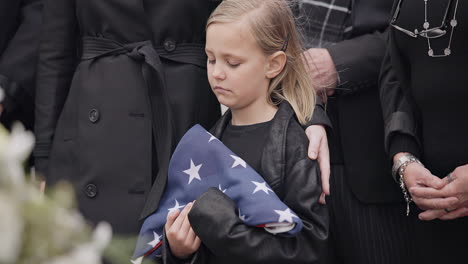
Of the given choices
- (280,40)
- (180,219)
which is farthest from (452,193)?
(180,219)

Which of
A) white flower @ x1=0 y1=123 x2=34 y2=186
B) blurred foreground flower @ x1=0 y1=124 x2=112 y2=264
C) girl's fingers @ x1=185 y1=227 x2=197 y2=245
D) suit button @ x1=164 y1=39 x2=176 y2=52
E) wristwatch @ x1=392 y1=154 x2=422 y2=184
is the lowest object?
girl's fingers @ x1=185 y1=227 x2=197 y2=245

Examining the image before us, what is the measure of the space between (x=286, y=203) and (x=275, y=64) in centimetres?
45

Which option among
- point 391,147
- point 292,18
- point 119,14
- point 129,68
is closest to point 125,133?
point 129,68

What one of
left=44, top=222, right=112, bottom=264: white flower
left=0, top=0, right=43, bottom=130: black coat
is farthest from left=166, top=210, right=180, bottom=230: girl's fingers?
left=44, top=222, right=112, bottom=264: white flower

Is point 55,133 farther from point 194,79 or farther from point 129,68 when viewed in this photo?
point 194,79

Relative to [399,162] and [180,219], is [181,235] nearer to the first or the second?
[180,219]

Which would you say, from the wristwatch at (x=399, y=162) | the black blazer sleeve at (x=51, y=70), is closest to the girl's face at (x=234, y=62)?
the wristwatch at (x=399, y=162)

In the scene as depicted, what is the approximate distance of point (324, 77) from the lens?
2.37 meters

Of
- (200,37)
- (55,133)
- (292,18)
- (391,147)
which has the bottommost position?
(55,133)

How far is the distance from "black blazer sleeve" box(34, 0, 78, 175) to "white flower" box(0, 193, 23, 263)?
6.36 feet

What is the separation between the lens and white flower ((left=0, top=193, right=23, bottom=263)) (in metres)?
0.61

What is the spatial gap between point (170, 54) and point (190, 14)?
0.16 m

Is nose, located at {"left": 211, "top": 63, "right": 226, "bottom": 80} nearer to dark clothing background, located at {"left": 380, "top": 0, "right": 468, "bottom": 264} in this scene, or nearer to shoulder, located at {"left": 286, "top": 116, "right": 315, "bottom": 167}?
shoulder, located at {"left": 286, "top": 116, "right": 315, "bottom": 167}

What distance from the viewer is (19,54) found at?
2.69 m
